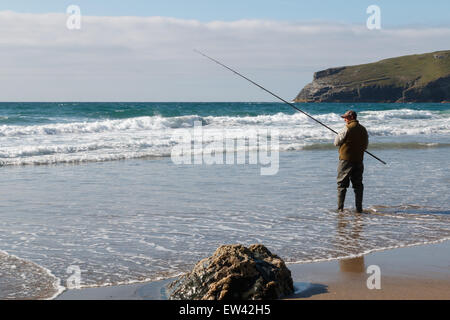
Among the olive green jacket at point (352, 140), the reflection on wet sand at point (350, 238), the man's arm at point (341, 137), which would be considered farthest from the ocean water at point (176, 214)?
the man's arm at point (341, 137)

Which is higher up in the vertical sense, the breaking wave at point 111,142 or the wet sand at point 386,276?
the breaking wave at point 111,142

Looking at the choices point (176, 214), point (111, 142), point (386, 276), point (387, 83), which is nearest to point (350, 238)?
point (386, 276)

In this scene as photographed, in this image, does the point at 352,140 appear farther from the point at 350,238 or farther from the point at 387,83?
the point at 387,83

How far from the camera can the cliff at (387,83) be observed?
122562 millimetres

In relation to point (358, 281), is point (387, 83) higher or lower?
higher

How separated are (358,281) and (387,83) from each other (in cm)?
12973

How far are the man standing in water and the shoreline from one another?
7.99 feet

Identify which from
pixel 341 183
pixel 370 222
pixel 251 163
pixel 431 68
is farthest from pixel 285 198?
pixel 431 68

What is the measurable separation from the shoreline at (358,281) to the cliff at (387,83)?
123561 mm

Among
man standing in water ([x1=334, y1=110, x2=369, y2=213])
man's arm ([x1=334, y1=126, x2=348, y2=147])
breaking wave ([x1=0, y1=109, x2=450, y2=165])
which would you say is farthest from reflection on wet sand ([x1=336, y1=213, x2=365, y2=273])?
breaking wave ([x1=0, y1=109, x2=450, y2=165])

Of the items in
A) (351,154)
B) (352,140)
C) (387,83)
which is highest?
(387,83)

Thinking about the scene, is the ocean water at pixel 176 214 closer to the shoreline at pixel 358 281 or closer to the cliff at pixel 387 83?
the shoreline at pixel 358 281

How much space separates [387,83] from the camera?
129m
